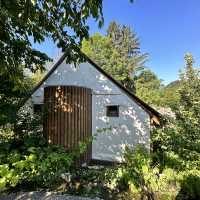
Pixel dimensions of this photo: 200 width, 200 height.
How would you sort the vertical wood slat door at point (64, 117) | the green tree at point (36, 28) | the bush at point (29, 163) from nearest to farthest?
the bush at point (29, 163), the green tree at point (36, 28), the vertical wood slat door at point (64, 117)

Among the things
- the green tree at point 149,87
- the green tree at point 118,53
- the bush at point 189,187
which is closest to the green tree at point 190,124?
the bush at point 189,187

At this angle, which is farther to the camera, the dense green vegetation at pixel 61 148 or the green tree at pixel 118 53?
the green tree at pixel 118 53

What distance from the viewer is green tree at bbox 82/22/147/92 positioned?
3789 centimetres

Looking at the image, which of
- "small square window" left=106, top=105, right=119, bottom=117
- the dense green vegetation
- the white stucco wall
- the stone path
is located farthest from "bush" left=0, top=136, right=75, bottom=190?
"small square window" left=106, top=105, right=119, bottom=117

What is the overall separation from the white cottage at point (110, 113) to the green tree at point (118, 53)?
21.3 m

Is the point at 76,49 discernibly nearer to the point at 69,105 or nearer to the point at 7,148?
the point at 7,148

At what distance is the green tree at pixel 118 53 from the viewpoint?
3789 cm

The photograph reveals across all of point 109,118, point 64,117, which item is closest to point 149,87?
point 109,118

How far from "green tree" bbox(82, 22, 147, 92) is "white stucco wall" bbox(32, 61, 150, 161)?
21.3 meters

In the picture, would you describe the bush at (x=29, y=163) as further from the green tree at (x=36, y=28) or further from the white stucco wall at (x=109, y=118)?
the white stucco wall at (x=109, y=118)

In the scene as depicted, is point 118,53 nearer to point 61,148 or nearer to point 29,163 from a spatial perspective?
point 61,148

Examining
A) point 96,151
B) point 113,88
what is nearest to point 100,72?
point 113,88

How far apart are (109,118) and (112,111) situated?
36cm

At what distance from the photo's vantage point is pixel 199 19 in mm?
11750
